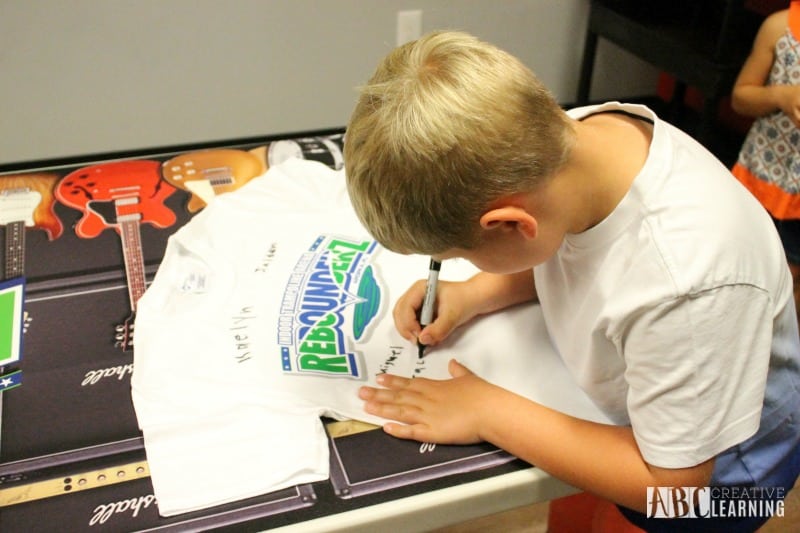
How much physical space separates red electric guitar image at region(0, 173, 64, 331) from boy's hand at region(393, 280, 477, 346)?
0.47m

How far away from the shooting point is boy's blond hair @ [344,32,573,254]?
500 mm

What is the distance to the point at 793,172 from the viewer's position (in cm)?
118

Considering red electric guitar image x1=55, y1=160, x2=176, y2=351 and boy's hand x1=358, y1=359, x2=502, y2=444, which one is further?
red electric guitar image x1=55, y1=160, x2=176, y2=351

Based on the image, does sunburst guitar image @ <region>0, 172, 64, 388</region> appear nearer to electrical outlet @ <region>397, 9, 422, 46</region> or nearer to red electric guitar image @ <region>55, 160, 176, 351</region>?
red electric guitar image @ <region>55, 160, 176, 351</region>

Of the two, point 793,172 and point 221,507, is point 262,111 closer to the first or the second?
point 793,172

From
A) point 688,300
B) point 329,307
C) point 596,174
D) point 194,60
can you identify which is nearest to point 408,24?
point 194,60

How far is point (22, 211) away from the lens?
3.00 ft

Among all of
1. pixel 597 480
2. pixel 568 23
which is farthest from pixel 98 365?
pixel 568 23

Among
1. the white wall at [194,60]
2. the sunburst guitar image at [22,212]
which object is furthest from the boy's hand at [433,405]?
the white wall at [194,60]

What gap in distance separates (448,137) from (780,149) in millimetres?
974

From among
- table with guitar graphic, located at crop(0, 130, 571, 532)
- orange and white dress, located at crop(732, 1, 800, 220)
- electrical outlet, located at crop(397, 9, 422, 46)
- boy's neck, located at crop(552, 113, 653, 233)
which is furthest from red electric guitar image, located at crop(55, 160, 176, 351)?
orange and white dress, located at crop(732, 1, 800, 220)

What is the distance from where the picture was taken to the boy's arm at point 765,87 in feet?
3.75

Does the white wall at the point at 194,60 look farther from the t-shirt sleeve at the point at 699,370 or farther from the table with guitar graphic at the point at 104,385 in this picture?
the t-shirt sleeve at the point at 699,370

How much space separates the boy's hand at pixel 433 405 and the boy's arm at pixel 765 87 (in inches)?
33.2
